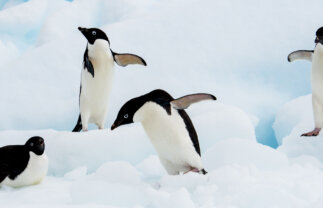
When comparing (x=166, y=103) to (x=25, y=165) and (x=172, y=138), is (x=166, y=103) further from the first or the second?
(x=25, y=165)

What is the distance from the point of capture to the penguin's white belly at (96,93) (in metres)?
2.43

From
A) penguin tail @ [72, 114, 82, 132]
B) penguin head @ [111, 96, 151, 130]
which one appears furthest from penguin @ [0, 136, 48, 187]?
penguin tail @ [72, 114, 82, 132]

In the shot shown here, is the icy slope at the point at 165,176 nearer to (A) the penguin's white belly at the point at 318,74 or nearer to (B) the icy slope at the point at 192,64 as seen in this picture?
→ (A) the penguin's white belly at the point at 318,74

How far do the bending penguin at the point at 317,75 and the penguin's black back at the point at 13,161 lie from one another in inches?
58.3

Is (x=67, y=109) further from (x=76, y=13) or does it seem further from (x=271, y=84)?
(x=76, y=13)

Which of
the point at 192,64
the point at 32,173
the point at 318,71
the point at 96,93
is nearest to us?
the point at 32,173

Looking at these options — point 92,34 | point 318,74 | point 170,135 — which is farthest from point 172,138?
point 318,74

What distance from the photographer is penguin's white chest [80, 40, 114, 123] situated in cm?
239

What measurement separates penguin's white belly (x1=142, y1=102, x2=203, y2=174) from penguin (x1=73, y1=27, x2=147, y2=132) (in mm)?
668

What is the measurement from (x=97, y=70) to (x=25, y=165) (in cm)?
89

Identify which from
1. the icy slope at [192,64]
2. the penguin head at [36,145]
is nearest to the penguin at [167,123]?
the penguin head at [36,145]

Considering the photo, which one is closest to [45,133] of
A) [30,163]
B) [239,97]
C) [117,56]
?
[117,56]

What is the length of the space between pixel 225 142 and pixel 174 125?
0.45 meters

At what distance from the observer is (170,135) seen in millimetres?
1663
